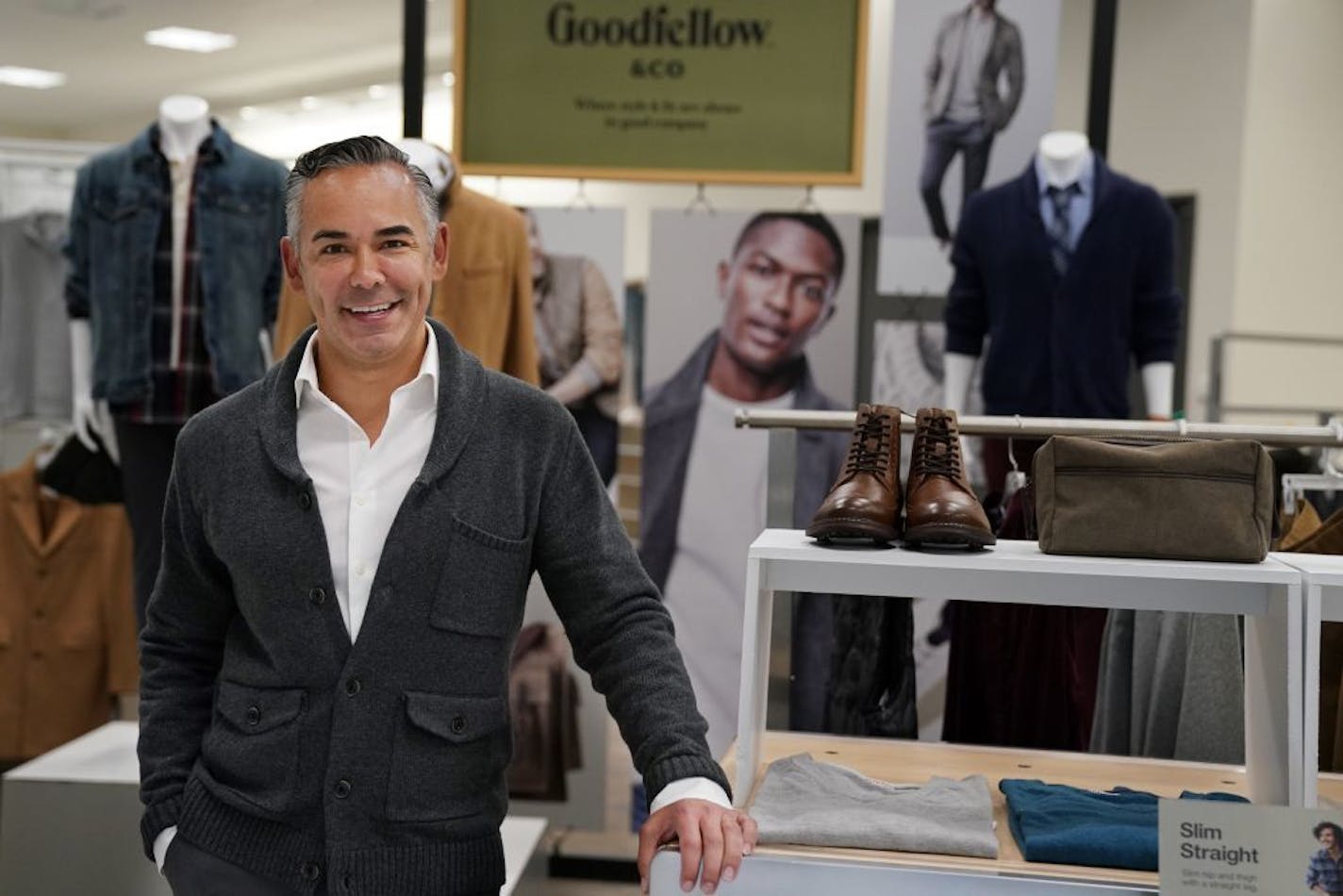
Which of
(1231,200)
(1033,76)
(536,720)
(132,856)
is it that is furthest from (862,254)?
(1231,200)

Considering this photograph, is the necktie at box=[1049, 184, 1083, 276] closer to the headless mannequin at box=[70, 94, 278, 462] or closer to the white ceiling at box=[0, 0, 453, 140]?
the headless mannequin at box=[70, 94, 278, 462]

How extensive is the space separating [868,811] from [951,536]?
14.1 inches

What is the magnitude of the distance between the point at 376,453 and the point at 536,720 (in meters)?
2.72

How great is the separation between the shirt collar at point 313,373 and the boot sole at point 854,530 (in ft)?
1.72

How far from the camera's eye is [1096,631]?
2.81 meters

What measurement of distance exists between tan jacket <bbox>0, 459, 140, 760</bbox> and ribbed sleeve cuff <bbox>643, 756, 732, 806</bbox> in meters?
3.43

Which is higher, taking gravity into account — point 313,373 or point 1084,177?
point 1084,177

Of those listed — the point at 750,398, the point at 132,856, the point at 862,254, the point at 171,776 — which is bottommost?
the point at 132,856

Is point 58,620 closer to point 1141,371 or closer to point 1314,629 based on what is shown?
point 1141,371

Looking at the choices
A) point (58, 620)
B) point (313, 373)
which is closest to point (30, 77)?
point (58, 620)

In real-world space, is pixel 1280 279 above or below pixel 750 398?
above

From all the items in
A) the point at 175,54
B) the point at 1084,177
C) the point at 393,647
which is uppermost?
the point at 175,54

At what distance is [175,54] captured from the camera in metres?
6.74

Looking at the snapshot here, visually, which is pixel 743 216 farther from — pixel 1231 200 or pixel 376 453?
pixel 1231 200
